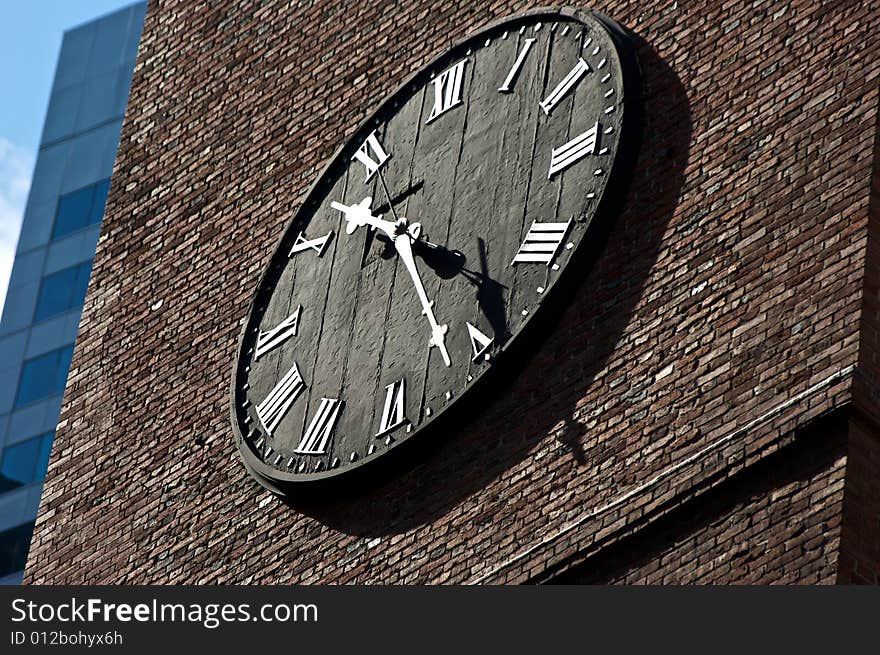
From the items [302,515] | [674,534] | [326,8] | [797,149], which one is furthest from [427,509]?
[326,8]

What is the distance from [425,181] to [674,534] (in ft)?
9.53

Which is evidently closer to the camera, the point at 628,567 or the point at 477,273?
the point at 628,567

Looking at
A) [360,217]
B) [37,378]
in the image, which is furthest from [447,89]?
[37,378]

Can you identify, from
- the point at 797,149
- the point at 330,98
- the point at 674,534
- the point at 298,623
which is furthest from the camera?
the point at 330,98

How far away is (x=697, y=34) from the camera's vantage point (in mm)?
11297

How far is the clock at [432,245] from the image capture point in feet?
36.1

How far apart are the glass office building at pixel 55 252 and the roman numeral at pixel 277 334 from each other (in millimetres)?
13968

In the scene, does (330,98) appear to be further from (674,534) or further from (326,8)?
(674,534)

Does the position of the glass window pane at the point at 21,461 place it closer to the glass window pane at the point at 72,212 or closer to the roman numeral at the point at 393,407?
the glass window pane at the point at 72,212

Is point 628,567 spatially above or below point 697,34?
below

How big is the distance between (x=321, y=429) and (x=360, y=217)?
1.25m

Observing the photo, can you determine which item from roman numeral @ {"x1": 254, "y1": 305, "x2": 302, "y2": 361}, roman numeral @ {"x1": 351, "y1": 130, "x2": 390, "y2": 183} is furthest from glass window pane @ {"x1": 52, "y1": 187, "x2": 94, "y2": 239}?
roman numeral @ {"x1": 254, "y1": 305, "x2": 302, "y2": 361}

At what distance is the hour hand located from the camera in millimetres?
11977

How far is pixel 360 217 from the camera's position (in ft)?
39.8
